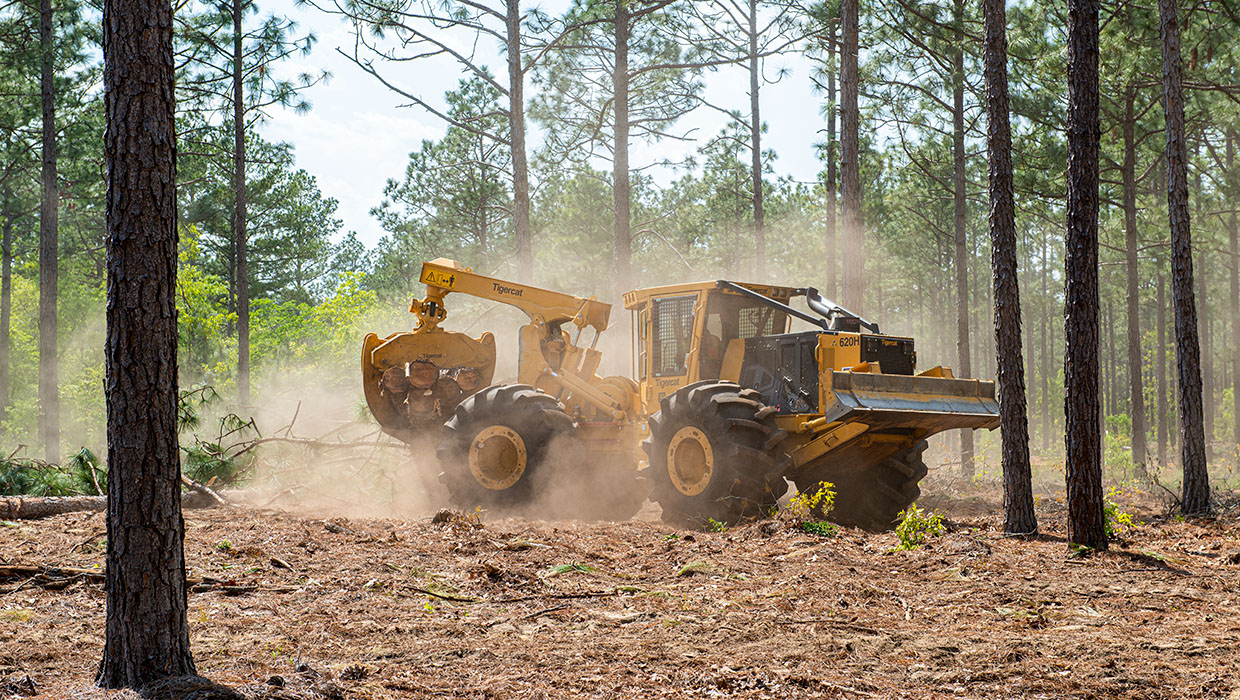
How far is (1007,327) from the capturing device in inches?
390

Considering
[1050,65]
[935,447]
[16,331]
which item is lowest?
[935,447]

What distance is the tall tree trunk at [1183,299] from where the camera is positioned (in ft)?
39.0

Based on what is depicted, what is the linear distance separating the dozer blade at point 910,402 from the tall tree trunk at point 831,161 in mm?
8213

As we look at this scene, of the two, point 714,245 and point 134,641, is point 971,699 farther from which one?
point 714,245

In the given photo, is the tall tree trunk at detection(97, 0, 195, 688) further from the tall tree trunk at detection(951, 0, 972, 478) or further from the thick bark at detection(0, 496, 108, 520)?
Answer: the tall tree trunk at detection(951, 0, 972, 478)

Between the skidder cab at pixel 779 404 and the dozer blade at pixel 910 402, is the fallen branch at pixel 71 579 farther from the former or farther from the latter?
the dozer blade at pixel 910 402

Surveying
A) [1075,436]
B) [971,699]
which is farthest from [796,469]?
[971,699]

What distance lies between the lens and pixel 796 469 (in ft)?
34.8

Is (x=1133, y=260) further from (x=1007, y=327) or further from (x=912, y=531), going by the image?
(x=912, y=531)

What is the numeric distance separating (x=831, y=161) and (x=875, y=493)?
1232 cm

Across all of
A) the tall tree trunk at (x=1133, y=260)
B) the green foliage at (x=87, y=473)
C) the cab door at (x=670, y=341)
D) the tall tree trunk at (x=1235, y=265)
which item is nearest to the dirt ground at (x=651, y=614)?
the green foliage at (x=87, y=473)

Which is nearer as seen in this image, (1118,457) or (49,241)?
(49,241)

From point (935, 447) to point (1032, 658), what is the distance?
30605mm

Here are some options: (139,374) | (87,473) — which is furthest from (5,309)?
(139,374)
